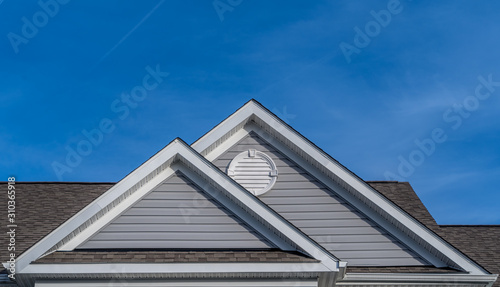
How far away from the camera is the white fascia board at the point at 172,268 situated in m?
8.47

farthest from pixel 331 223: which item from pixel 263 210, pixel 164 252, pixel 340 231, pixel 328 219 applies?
pixel 164 252

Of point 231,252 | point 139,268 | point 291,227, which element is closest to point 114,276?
point 139,268

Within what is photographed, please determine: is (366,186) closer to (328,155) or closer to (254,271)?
(328,155)

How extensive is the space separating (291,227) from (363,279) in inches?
78.6

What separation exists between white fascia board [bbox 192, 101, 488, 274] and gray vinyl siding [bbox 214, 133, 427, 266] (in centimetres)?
36

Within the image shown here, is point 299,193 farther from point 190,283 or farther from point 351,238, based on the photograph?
point 190,283

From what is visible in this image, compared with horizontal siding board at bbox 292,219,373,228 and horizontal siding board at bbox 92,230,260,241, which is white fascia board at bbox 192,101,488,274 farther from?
horizontal siding board at bbox 92,230,260,241

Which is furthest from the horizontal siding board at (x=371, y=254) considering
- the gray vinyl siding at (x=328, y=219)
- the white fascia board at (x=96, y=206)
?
the white fascia board at (x=96, y=206)

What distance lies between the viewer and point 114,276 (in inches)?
336

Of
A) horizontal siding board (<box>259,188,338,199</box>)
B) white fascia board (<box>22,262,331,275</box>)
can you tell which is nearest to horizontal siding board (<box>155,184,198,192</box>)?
white fascia board (<box>22,262,331,275</box>)

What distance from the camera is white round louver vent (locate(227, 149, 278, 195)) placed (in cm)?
1118

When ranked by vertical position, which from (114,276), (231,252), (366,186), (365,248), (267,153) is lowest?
(114,276)

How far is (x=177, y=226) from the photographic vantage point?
9406 millimetres

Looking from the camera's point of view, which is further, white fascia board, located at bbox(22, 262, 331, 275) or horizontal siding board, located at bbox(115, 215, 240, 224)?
horizontal siding board, located at bbox(115, 215, 240, 224)
